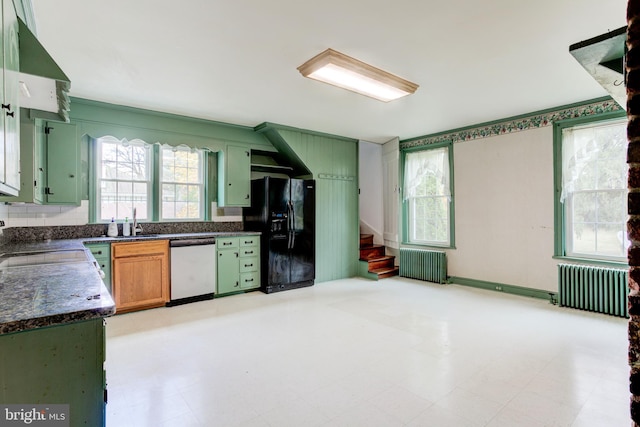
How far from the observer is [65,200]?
147 inches

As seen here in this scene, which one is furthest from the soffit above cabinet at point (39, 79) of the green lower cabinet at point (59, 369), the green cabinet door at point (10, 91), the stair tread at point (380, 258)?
the stair tread at point (380, 258)

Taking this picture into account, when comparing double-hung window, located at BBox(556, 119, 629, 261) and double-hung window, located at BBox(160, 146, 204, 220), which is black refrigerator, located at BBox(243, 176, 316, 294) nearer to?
double-hung window, located at BBox(160, 146, 204, 220)

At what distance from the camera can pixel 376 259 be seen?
625 cm

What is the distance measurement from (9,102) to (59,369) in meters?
1.13

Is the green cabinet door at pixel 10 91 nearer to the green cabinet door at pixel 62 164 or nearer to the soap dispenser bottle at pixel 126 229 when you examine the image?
the green cabinet door at pixel 62 164

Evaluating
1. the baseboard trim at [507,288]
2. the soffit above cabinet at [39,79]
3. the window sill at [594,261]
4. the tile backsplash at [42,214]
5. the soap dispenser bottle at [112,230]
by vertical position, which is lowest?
the baseboard trim at [507,288]

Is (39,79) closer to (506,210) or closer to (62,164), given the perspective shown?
(62,164)

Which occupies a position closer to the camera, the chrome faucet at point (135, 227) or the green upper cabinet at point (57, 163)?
the green upper cabinet at point (57, 163)

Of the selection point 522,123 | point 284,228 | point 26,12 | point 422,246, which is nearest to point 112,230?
point 284,228

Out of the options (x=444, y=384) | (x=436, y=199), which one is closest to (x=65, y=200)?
(x=444, y=384)

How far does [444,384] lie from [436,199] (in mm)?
3977

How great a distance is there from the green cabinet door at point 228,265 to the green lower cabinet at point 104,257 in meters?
1.35

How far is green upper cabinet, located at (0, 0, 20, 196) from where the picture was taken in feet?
4.17

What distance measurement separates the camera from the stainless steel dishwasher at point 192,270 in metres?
4.30
